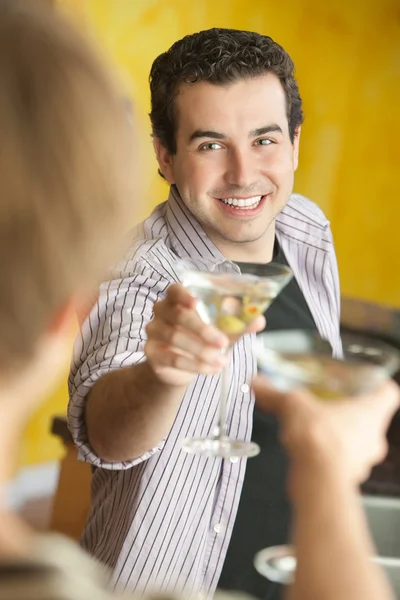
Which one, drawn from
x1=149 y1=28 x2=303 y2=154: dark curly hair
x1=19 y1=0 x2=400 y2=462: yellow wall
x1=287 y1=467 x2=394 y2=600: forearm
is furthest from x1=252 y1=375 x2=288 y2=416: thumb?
x1=19 y1=0 x2=400 y2=462: yellow wall

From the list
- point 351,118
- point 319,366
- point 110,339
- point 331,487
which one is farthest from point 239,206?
point 351,118

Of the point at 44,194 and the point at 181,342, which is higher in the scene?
the point at 181,342

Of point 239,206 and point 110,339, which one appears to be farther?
point 239,206

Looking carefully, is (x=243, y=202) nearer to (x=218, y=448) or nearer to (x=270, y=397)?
(x=218, y=448)

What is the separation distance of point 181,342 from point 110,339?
0.31m

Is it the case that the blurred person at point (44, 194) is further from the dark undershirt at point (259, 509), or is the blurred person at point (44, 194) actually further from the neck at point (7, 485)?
the dark undershirt at point (259, 509)

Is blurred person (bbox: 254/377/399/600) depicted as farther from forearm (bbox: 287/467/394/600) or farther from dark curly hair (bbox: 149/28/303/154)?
dark curly hair (bbox: 149/28/303/154)

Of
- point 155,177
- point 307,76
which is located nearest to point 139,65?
point 155,177

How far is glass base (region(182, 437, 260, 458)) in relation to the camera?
1.44 metres

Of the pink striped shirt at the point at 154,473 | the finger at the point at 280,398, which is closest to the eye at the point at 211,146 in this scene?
the pink striped shirt at the point at 154,473

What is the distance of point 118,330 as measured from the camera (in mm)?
1629

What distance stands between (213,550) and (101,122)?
118 centimetres

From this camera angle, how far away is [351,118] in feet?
16.1

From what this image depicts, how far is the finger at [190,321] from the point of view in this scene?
133 cm
